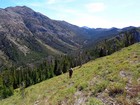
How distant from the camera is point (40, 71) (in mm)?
121500

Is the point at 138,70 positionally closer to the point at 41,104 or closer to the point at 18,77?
the point at 41,104

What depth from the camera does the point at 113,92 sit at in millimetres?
21406

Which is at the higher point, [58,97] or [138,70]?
[138,70]

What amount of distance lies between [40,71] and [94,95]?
329 ft

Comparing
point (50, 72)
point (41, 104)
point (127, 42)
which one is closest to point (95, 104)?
point (41, 104)

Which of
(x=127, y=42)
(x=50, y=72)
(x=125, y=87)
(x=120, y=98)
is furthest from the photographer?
(x=127, y=42)

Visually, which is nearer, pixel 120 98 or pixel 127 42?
pixel 120 98

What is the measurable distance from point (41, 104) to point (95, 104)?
9.56m

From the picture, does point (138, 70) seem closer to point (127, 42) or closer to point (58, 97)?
point (58, 97)

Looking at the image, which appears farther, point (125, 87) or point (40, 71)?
point (40, 71)

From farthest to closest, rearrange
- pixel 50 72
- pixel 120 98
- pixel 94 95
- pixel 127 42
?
pixel 127 42 → pixel 50 72 → pixel 94 95 → pixel 120 98

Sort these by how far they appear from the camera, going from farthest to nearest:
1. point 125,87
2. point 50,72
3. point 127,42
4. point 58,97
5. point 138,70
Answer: point 127,42, point 50,72, point 58,97, point 138,70, point 125,87

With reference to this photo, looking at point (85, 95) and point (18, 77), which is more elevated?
point (85, 95)

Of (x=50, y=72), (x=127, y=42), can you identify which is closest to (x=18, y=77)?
(x=50, y=72)
